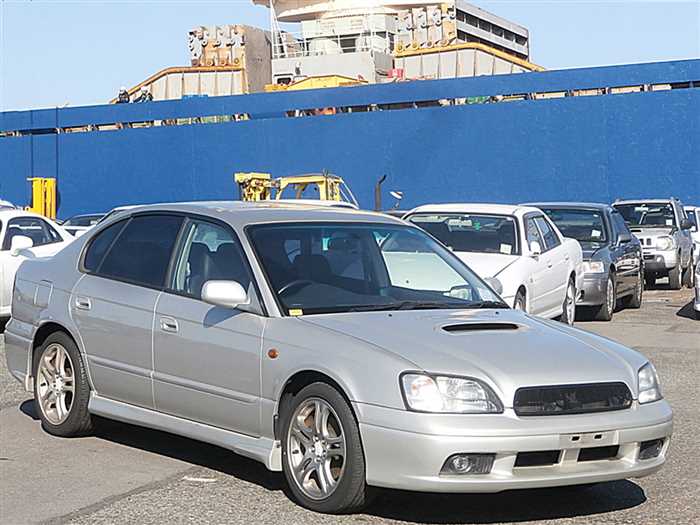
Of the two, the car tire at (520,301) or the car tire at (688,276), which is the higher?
the car tire at (520,301)

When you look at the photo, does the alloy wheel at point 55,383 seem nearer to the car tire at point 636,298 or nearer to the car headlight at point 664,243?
the car tire at point 636,298

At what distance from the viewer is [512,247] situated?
43.4 feet

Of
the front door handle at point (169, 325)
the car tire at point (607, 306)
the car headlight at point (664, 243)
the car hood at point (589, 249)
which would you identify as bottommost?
the car tire at point (607, 306)

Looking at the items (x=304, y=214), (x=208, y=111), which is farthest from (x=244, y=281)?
(x=208, y=111)

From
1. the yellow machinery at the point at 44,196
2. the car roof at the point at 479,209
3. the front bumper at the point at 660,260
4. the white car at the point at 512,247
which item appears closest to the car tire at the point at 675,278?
the front bumper at the point at 660,260

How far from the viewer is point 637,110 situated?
39562 millimetres

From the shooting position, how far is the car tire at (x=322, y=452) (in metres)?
5.53

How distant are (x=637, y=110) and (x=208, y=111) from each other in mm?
18642

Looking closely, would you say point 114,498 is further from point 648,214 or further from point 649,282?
point 649,282

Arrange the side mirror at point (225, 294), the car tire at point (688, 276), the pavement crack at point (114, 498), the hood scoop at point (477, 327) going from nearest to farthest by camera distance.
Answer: the pavement crack at point (114, 498)
the hood scoop at point (477, 327)
the side mirror at point (225, 294)
the car tire at point (688, 276)

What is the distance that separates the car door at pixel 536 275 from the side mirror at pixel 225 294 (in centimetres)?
709

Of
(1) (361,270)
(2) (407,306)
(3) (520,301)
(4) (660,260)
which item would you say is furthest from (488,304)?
(4) (660,260)

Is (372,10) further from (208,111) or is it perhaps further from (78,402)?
(78,402)

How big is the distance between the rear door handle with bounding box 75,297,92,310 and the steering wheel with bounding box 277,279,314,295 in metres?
1.55
